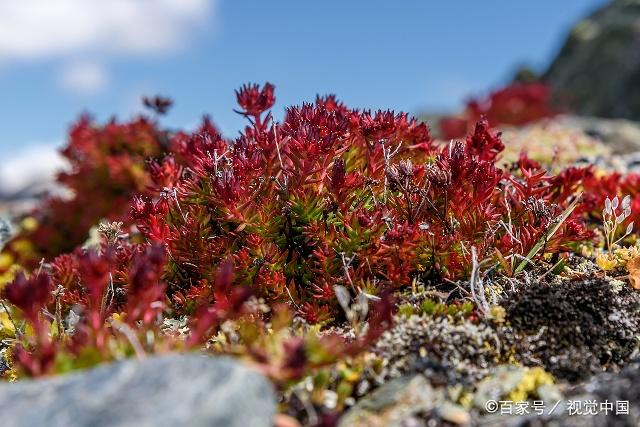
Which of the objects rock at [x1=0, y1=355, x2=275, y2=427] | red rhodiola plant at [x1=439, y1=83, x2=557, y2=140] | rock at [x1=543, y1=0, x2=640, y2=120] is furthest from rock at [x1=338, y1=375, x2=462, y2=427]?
rock at [x1=543, y1=0, x2=640, y2=120]

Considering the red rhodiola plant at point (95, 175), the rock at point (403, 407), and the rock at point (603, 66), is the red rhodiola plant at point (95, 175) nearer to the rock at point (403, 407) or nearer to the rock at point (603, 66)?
the rock at point (403, 407)

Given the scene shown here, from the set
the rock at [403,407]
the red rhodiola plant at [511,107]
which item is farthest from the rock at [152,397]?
the red rhodiola plant at [511,107]

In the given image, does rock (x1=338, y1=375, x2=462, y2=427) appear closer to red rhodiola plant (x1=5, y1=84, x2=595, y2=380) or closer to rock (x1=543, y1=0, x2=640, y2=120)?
red rhodiola plant (x1=5, y1=84, x2=595, y2=380)

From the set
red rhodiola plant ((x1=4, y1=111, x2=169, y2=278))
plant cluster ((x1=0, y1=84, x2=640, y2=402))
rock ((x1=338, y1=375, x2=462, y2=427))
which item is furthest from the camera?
red rhodiola plant ((x1=4, y1=111, x2=169, y2=278))

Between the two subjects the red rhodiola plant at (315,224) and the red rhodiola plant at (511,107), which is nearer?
the red rhodiola plant at (315,224)

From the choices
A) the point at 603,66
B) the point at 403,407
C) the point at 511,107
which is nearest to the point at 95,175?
the point at 403,407

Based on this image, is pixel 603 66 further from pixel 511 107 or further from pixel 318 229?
pixel 318 229
